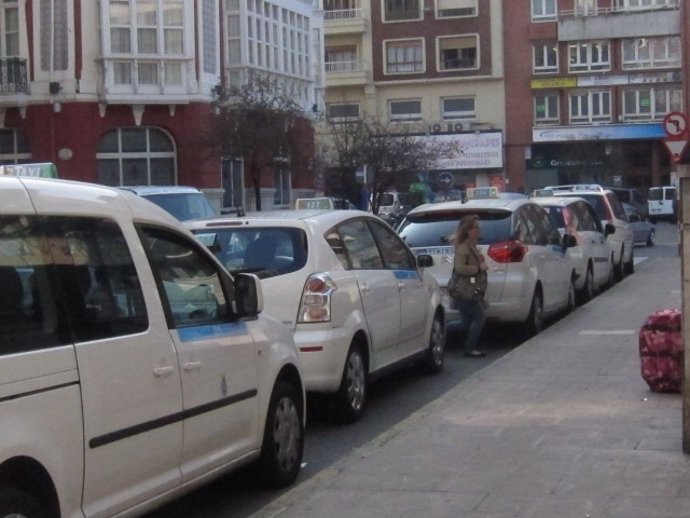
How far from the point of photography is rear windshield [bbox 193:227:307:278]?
981 cm

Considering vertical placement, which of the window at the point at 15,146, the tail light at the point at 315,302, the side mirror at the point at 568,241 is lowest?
the tail light at the point at 315,302

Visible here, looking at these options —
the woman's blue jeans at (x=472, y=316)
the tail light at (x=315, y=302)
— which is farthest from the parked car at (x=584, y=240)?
the tail light at (x=315, y=302)

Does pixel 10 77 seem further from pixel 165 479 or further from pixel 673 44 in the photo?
pixel 673 44

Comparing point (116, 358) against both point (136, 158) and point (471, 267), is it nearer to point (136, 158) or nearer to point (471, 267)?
point (471, 267)

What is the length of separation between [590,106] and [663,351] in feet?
189

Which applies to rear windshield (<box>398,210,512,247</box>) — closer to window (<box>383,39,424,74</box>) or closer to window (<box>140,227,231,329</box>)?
window (<box>140,227,231,329</box>)

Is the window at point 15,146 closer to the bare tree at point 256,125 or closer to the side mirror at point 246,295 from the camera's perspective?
the bare tree at point 256,125

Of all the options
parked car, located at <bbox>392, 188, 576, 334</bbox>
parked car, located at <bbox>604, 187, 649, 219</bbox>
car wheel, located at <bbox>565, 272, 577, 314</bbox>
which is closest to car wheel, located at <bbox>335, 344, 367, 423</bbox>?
parked car, located at <bbox>392, 188, 576, 334</bbox>

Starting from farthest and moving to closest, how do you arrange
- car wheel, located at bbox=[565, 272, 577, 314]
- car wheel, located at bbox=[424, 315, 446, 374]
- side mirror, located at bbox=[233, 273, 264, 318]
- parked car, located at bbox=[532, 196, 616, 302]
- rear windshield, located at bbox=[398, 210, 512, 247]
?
1. parked car, located at bbox=[532, 196, 616, 302]
2. car wheel, located at bbox=[565, 272, 577, 314]
3. rear windshield, located at bbox=[398, 210, 512, 247]
4. car wheel, located at bbox=[424, 315, 446, 374]
5. side mirror, located at bbox=[233, 273, 264, 318]

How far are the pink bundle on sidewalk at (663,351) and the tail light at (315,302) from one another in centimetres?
264

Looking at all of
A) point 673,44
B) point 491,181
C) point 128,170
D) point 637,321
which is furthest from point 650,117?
point 637,321

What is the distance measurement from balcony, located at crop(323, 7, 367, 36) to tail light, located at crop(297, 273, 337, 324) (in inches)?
2368

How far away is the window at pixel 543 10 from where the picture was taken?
66625mm

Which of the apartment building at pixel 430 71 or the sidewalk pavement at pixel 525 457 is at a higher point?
the apartment building at pixel 430 71
